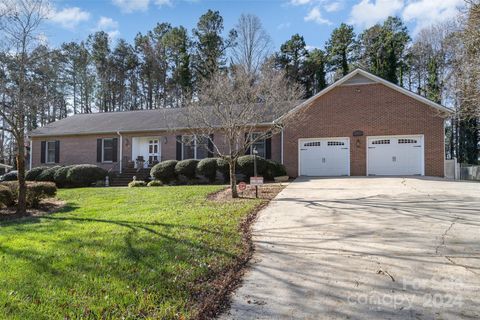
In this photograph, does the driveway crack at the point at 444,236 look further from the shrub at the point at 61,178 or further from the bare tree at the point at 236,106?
the shrub at the point at 61,178

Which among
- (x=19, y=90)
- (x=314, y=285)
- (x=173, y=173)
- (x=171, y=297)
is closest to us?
(x=171, y=297)

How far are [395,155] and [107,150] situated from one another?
55.2 ft

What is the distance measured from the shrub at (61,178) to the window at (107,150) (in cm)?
328

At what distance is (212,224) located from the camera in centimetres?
698

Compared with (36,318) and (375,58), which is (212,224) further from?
(375,58)

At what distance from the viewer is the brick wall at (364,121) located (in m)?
16.7

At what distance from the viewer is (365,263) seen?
4.88m

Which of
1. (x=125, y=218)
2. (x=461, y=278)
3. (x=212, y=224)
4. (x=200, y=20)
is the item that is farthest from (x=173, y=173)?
(x=200, y=20)

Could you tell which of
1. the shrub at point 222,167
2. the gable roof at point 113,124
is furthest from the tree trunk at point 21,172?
the gable roof at point 113,124

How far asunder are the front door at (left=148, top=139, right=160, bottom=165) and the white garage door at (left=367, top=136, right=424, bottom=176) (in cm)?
1231

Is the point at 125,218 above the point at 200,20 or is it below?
below

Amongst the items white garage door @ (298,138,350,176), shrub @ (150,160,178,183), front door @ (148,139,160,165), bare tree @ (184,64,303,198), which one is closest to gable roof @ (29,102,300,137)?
front door @ (148,139,160,165)

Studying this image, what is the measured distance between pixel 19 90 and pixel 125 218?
5515 mm

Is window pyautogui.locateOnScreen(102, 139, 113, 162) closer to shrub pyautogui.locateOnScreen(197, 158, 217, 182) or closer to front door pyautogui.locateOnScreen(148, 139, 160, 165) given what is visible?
front door pyautogui.locateOnScreen(148, 139, 160, 165)
